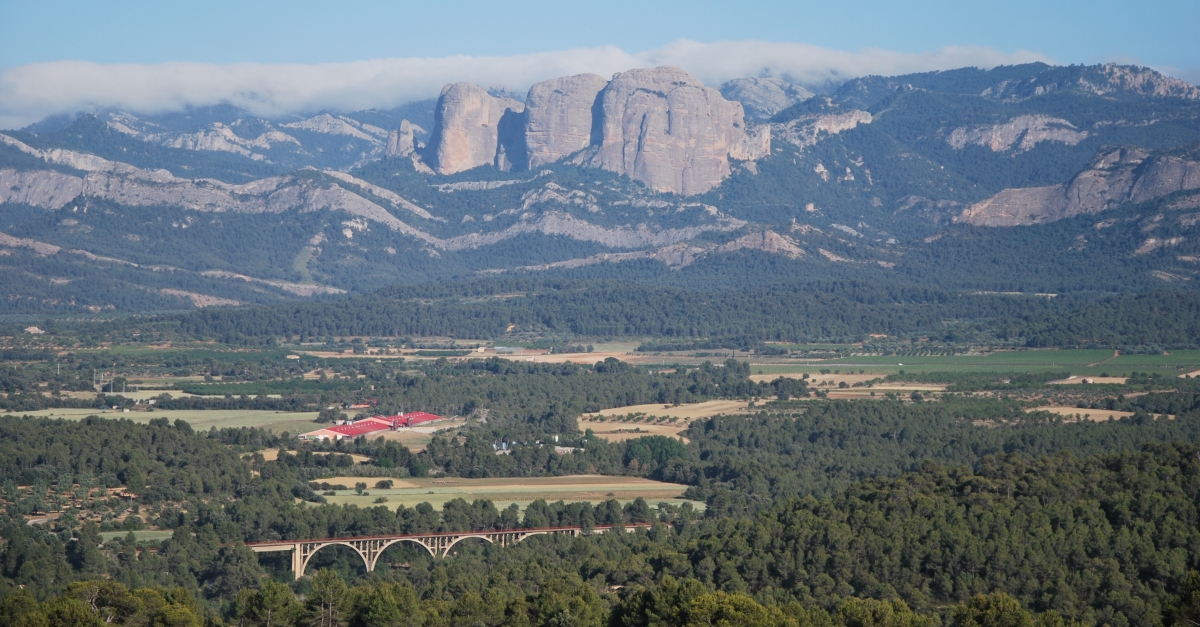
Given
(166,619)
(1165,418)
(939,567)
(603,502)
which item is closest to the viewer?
(166,619)

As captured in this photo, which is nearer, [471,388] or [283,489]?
[283,489]

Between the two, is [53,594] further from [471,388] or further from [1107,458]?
[471,388]

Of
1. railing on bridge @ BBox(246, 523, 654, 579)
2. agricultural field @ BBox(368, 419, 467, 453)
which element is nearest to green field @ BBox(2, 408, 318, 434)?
agricultural field @ BBox(368, 419, 467, 453)

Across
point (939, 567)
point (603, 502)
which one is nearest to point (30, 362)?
point (603, 502)

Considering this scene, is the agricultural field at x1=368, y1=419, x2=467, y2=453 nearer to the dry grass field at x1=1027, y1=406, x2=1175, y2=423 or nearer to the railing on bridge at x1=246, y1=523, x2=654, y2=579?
the railing on bridge at x1=246, y1=523, x2=654, y2=579

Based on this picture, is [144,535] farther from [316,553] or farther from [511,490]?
[511,490]

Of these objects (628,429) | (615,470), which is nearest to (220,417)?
(628,429)

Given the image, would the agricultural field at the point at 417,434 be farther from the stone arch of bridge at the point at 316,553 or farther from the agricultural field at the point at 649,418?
the stone arch of bridge at the point at 316,553
